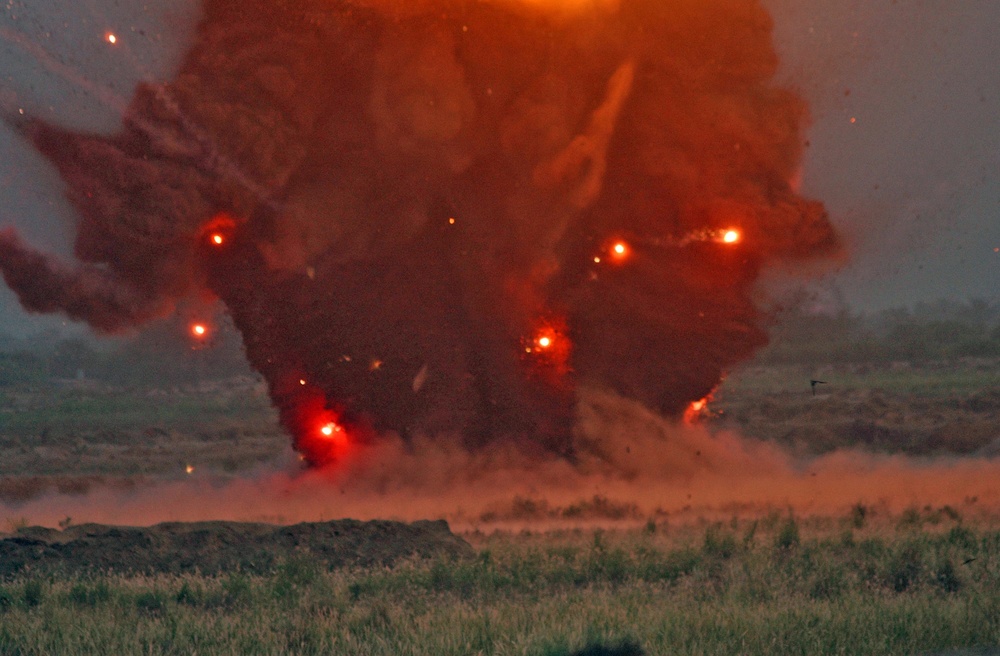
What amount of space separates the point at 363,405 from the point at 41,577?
44.2 feet

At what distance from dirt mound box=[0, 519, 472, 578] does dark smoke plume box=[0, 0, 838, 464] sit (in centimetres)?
932

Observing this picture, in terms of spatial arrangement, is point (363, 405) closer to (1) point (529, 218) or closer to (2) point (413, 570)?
(1) point (529, 218)

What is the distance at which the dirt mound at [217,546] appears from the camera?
58.2 feet

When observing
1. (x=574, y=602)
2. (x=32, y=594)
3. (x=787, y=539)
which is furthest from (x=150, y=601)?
(x=787, y=539)

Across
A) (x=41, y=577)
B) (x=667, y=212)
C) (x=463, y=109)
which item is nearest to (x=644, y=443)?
(x=667, y=212)

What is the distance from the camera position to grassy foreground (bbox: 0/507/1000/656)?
11836mm

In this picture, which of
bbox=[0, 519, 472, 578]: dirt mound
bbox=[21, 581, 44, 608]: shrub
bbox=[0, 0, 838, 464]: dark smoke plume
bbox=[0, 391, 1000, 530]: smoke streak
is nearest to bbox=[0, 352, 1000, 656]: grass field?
bbox=[21, 581, 44, 608]: shrub

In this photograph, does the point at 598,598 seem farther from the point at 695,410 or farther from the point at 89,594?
the point at 695,410

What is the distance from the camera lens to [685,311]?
95.9 feet

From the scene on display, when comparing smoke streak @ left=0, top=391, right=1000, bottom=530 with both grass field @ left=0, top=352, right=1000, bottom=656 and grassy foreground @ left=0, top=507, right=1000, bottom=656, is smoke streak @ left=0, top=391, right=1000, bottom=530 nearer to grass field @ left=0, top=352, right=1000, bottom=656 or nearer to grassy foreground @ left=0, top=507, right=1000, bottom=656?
grass field @ left=0, top=352, right=1000, bottom=656

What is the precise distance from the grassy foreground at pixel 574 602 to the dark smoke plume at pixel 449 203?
1009 centimetres

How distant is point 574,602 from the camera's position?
46.4 feet

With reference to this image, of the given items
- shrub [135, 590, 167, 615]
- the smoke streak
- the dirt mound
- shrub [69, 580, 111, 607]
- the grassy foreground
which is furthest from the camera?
the smoke streak

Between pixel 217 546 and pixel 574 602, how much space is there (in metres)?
7.51
